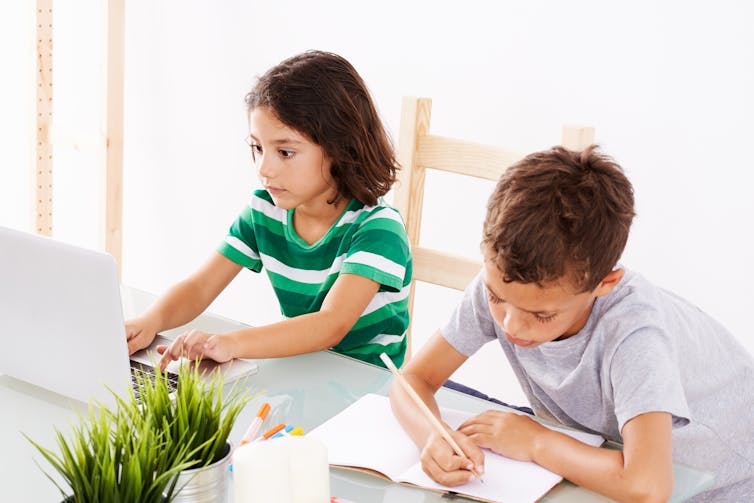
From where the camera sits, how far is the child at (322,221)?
1438 millimetres

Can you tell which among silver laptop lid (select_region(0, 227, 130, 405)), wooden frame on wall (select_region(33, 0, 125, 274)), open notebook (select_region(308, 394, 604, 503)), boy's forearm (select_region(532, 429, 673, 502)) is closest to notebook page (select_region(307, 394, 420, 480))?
open notebook (select_region(308, 394, 604, 503))

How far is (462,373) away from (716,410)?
3.84 feet

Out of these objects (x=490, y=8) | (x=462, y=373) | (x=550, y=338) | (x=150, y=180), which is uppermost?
(x=490, y=8)

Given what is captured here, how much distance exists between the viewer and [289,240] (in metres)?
1.58

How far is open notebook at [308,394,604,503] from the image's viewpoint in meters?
0.96

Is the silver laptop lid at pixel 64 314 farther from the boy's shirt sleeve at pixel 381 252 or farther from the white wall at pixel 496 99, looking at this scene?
the white wall at pixel 496 99

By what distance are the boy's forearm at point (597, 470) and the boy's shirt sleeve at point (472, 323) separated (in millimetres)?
231

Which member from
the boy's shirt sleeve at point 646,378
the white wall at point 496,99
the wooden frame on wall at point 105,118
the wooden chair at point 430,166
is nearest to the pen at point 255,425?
the boy's shirt sleeve at point 646,378

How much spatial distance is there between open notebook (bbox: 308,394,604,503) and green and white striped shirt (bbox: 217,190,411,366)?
1.19ft

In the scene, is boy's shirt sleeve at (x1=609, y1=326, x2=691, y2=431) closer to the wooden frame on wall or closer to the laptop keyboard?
the laptop keyboard

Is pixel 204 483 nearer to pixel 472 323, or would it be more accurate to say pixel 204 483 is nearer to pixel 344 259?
pixel 472 323

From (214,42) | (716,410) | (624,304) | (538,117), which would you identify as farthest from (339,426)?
(214,42)

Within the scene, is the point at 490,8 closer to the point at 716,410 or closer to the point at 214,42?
the point at 214,42

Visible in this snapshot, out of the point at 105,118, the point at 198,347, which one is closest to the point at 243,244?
A: the point at 198,347
